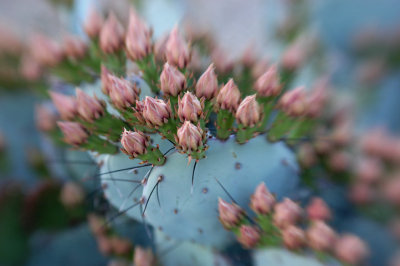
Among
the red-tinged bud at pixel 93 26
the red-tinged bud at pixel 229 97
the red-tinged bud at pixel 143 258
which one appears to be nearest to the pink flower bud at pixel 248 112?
the red-tinged bud at pixel 229 97

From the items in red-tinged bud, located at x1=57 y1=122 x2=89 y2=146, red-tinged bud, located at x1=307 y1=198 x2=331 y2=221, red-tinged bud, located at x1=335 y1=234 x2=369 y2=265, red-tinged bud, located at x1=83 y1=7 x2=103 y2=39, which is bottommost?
red-tinged bud, located at x1=57 y1=122 x2=89 y2=146

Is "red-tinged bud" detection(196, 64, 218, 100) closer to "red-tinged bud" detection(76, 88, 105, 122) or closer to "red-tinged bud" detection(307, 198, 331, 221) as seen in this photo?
"red-tinged bud" detection(76, 88, 105, 122)

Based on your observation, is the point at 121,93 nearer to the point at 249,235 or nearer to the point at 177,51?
the point at 177,51

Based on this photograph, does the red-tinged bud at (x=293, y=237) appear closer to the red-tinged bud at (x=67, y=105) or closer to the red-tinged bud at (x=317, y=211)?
the red-tinged bud at (x=317, y=211)

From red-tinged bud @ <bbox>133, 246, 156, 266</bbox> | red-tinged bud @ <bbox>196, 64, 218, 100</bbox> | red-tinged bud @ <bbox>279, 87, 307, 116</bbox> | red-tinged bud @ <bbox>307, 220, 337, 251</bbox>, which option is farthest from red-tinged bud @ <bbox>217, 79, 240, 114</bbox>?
red-tinged bud @ <bbox>133, 246, 156, 266</bbox>

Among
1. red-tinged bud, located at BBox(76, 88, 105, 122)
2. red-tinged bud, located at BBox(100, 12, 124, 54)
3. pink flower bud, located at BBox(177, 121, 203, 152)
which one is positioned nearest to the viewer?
pink flower bud, located at BBox(177, 121, 203, 152)

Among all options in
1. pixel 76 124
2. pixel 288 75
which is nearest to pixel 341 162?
pixel 288 75
